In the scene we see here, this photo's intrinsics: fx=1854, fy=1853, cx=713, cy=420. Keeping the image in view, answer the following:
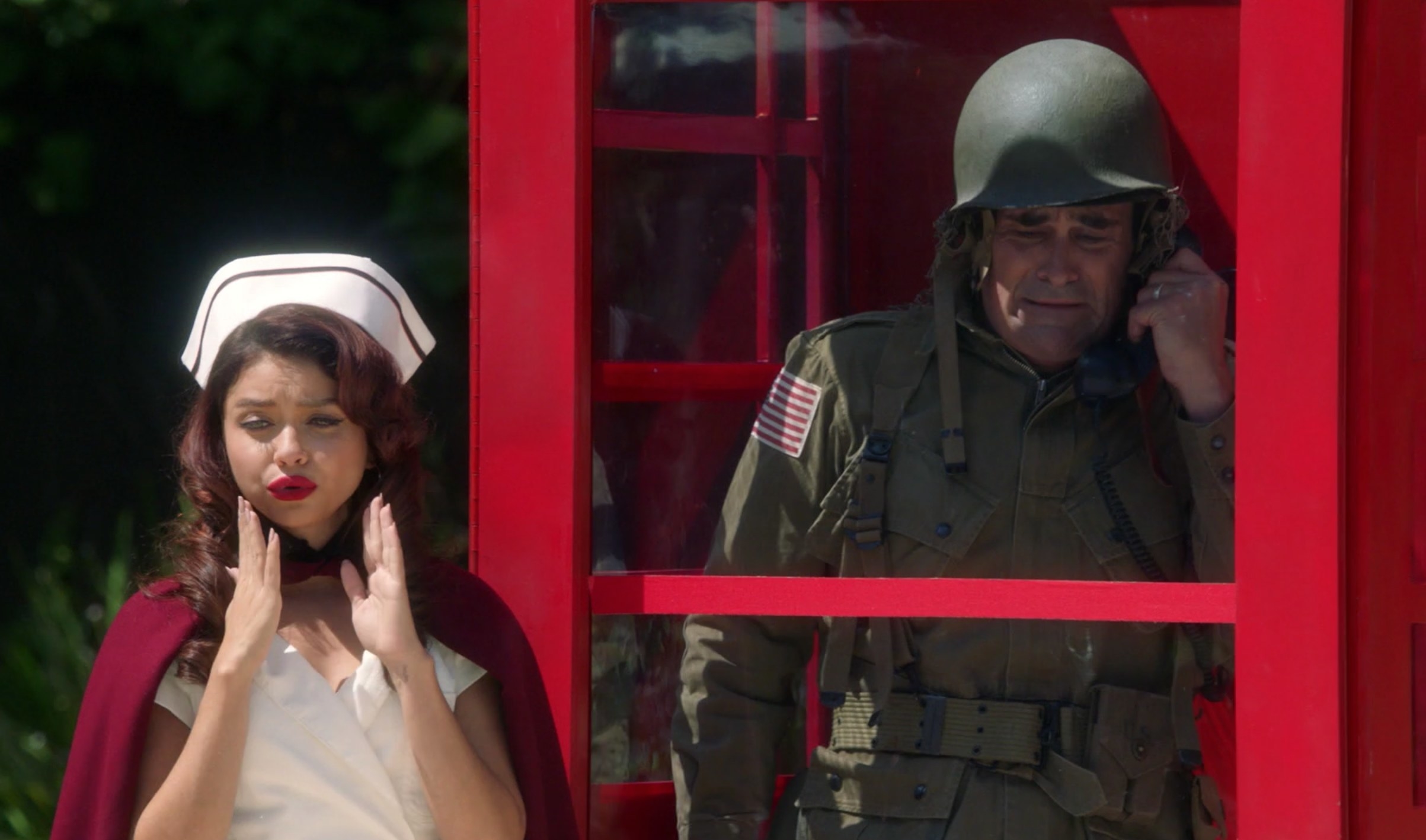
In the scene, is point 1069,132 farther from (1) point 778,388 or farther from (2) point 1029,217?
(1) point 778,388

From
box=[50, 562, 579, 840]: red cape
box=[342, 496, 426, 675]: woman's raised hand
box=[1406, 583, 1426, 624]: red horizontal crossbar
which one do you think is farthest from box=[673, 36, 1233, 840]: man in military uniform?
box=[342, 496, 426, 675]: woman's raised hand

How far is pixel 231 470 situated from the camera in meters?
1.96

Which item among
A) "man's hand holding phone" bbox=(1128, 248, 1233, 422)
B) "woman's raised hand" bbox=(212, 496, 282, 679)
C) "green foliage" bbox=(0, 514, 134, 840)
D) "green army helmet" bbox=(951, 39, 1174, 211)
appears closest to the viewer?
"woman's raised hand" bbox=(212, 496, 282, 679)

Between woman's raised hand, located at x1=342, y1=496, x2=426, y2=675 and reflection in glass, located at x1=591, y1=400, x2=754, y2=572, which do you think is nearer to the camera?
woman's raised hand, located at x1=342, y1=496, x2=426, y2=675

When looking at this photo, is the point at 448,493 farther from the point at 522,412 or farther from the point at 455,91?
the point at 522,412

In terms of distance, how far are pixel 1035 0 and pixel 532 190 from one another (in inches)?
27.5

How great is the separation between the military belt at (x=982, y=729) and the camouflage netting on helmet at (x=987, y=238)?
55cm

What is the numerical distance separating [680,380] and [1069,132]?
0.57m

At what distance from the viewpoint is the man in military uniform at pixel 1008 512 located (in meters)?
2.25

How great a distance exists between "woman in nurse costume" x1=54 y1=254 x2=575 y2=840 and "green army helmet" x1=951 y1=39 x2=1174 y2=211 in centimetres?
78

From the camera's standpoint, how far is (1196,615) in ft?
6.82

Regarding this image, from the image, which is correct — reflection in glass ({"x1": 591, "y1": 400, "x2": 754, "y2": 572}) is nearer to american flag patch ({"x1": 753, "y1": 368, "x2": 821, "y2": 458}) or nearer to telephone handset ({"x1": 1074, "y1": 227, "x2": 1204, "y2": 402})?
american flag patch ({"x1": 753, "y1": 368, "x2": 821, "y2": 458})

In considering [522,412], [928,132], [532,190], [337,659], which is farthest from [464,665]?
[928,132]

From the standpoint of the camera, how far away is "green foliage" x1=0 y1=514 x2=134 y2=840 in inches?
154
